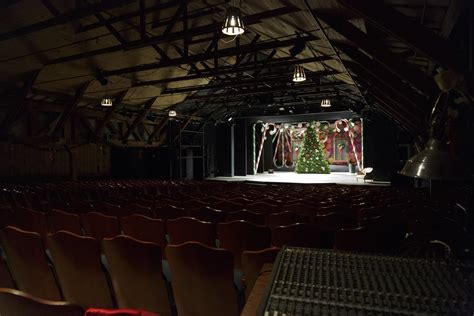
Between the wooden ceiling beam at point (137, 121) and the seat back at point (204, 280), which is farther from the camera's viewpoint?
the wooden ceiling beam at point (137, 121)

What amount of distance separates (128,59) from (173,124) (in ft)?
23.7

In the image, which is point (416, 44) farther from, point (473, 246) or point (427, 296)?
point (427, 296)

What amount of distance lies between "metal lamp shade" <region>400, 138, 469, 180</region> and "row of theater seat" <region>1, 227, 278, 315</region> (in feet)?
3.51

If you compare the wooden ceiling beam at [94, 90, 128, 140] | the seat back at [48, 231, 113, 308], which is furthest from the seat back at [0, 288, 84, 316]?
the wooden ceiling beam at [94, 90, 128, 140]

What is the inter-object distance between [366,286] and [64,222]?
3.99m

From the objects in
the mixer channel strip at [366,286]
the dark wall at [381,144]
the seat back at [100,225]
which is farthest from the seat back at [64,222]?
the dark wall at [381,144]

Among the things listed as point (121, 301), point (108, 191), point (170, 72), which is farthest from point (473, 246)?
point (170, 72)

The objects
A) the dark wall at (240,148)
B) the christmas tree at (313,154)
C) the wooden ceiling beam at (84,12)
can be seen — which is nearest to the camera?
the wooden ceiling beam at (84,12)

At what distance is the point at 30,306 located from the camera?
1.15m

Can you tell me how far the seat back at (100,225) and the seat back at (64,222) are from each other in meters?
0.11

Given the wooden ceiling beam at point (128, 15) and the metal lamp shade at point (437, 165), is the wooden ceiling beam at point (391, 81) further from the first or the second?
the wooden ceiling beam at point (128, 15)

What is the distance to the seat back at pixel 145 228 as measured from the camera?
3537 mm

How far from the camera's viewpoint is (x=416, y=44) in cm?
234

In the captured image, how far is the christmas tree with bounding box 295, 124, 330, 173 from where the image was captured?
21422mm
